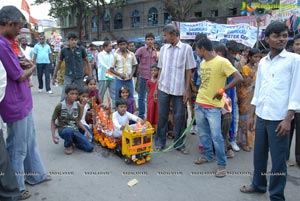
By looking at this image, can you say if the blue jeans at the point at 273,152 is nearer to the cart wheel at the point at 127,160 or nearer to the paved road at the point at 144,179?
the paved road at the point at 144,179

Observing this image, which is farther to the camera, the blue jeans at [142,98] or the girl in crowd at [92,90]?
the blue jeans at [142,98]

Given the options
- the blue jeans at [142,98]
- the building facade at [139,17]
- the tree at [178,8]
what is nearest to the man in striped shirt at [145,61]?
the blue jeans at [142,98]

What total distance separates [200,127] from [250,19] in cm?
1646

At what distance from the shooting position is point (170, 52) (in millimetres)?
4148

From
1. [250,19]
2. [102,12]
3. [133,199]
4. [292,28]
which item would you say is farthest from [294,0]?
[102,12]

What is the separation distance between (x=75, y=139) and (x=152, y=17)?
30.9 m

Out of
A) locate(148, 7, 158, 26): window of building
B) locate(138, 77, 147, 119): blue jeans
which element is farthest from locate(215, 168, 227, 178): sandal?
locate(148, 7, 158, 26): window of building

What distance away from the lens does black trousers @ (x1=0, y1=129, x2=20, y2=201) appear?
2525mm

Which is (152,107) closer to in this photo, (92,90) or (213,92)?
(92,90)

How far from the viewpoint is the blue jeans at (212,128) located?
3531 millimetres

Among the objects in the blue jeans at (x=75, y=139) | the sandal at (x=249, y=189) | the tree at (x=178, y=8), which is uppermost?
the tree at (x=178, y=8)

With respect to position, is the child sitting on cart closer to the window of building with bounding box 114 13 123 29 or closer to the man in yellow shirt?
the man in yellow shirt

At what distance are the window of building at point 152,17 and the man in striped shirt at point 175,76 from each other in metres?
30.0

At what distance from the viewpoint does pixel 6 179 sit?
8.40 ft
